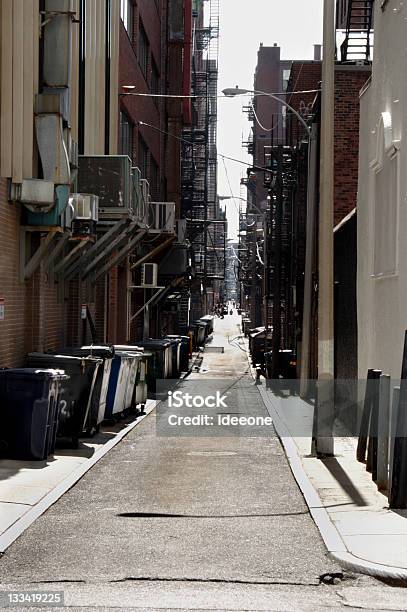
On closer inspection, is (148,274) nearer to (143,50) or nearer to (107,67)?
(107,67)

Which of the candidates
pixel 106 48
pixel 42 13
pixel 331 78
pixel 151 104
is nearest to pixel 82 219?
pixel 42 13

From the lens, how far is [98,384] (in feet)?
56.5

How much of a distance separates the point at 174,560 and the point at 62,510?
2.57 m

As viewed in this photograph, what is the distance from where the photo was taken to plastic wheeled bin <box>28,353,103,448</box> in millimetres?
15789

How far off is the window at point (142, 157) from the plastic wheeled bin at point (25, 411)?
2346cm

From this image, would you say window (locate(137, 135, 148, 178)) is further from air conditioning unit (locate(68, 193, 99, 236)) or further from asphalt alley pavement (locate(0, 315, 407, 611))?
asphalt alley pavement (locate(0, 315, 407, 611))

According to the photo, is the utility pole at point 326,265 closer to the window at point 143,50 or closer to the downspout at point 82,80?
the downspout at point 82,80

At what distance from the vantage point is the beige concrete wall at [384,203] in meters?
13.8

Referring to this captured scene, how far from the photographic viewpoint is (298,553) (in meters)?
8.79

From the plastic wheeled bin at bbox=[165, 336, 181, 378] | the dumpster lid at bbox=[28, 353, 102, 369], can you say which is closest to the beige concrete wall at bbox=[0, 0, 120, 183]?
the dumpster lid at bbox=[28, 353, 102, 369]

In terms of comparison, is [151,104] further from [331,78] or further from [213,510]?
[213,510]

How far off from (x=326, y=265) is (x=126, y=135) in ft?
60.1

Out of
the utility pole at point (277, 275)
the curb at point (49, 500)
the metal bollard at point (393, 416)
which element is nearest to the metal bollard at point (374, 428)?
the metal bollard at point (393, 416)

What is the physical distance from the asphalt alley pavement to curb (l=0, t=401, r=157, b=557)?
0.09 m
